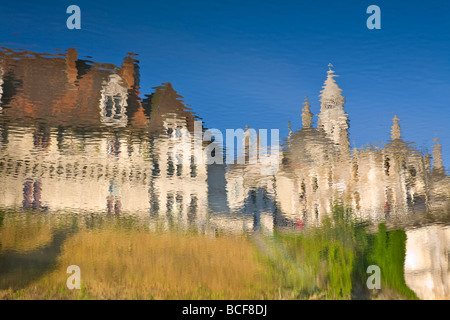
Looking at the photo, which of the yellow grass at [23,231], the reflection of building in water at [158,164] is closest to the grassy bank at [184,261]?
the yellow grass at [23,231]

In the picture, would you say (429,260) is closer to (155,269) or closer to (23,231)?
(155,269)

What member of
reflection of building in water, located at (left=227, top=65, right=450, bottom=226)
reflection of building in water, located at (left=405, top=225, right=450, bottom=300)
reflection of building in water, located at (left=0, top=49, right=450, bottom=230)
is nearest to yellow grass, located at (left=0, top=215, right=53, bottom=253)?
reflection of building in water, located at (left=0, top=49, right=450, bottom=230)

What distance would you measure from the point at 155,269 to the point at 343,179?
3099 mm

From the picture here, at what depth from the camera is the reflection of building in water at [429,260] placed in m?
4.33

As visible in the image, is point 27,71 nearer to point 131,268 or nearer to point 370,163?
point 131,268

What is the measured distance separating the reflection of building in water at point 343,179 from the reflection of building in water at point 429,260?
1.50 feet

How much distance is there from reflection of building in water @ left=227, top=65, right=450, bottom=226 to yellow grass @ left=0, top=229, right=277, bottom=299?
31.8 inches

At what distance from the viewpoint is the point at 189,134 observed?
440 centimetres

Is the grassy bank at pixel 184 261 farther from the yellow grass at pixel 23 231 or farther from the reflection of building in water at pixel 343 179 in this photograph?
the reflection of building in water at pixel 343 179

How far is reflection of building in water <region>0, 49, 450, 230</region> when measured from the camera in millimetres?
4195

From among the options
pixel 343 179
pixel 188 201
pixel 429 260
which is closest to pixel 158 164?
pixel 188 201

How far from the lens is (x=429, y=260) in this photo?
14.5ft

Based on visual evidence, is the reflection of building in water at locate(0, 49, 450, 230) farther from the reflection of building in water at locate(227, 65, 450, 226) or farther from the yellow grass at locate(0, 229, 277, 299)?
the yellow grass at locate(0, 229, 277, 299)
